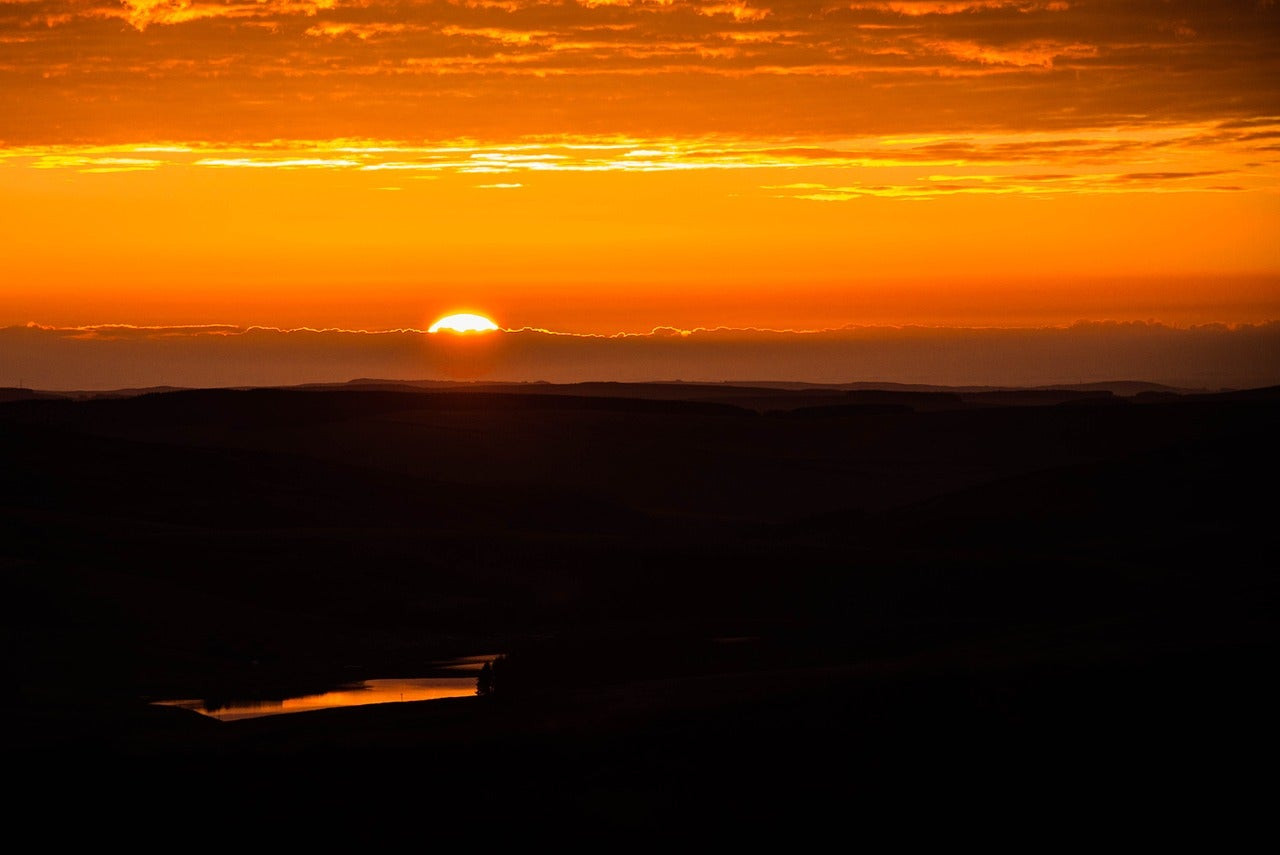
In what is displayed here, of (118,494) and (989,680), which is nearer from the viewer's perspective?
(989,680)

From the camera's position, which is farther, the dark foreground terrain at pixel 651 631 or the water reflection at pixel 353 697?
the water reflection at pixel 353 697

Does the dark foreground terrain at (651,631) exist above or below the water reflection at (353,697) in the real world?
above

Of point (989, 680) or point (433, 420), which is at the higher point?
point (433, 420)

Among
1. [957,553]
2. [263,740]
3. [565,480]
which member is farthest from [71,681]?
[565,480]

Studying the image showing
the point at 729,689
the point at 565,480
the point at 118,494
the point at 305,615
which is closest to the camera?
the point at 729,689

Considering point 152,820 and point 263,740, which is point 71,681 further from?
point 152,820
